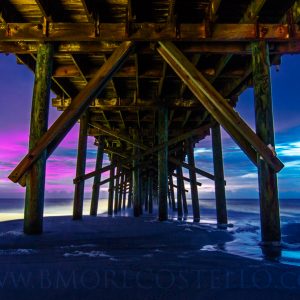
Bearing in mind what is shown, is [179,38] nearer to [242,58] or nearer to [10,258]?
[242,58]

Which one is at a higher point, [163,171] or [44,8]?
[44,8]

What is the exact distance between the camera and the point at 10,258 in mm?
2889

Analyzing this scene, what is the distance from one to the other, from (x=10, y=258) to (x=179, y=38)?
3.73 m

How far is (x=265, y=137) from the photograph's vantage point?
4.34 m

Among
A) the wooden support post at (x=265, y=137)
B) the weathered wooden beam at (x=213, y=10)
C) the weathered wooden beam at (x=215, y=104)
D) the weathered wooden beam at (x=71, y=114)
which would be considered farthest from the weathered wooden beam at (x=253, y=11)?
the weathered wooden beam at (x=71, y=114)

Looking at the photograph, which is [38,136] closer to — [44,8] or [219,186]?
[44,8]

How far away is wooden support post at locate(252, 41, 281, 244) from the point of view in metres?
4.15

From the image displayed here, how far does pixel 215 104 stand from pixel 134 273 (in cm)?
273

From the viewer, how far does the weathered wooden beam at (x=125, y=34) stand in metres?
4.80

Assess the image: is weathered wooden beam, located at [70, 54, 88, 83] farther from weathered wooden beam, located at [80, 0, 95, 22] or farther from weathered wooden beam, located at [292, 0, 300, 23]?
weathered wooden beam, located at [292, 0, 300, 23]

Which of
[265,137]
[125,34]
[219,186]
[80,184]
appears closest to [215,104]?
[265,137]

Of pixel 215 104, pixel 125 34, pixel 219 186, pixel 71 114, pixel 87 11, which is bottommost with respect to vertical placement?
pixel 219 186

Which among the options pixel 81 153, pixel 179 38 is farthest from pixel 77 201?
pixel 179 38

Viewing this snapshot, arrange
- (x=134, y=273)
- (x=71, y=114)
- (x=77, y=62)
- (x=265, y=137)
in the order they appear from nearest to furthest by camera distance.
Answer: (x=134, y=273), (x=265, y=137), (x=71, y=114), (x=77, y=62)
